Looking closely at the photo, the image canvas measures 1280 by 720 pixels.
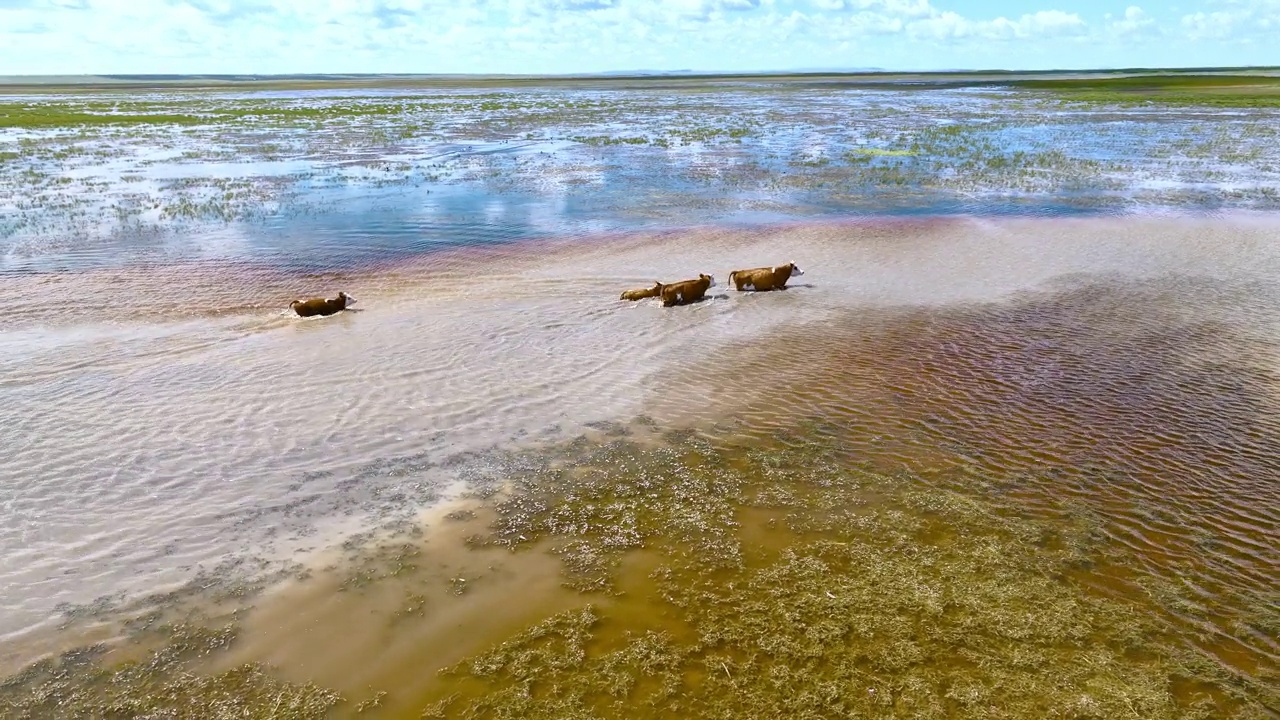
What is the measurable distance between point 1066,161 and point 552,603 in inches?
1567

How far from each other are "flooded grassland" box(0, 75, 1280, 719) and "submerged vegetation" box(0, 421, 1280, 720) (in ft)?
0.13

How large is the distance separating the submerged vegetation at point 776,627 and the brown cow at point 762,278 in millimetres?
8791

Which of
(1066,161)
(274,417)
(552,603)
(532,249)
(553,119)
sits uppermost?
(553,119)

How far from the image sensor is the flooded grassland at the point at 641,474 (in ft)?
21.2

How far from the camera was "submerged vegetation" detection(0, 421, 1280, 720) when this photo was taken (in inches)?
241

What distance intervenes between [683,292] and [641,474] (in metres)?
7.52

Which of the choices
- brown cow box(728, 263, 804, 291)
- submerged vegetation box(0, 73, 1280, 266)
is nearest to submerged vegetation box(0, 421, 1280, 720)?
brown cow box(728, 263, 804, 291)

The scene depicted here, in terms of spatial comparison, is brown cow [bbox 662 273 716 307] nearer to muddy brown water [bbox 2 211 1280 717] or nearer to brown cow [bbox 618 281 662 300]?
brown cow [bbox 618 281 662 300]

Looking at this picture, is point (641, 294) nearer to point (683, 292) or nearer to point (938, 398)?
point (683, 292)

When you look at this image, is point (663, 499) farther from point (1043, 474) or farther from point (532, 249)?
point (532, 249)

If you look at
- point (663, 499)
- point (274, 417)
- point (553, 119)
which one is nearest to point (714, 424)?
point (663, 499)

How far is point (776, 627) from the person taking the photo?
6.89 m

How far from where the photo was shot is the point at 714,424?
11008 mm

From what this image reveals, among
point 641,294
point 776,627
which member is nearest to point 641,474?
point 776,627
